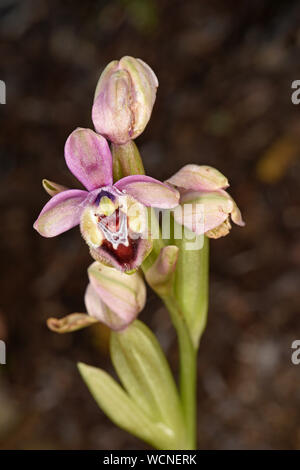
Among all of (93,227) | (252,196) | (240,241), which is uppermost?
(252,196)

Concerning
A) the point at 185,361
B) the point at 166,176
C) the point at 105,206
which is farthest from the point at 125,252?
the point at 166,176

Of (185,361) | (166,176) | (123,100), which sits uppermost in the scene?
(166,176)

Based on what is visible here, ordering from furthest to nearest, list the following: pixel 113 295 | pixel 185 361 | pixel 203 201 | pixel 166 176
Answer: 1. pixel 166 176
2. pixel 185 361
3. pixel 113 295
4. pixel 203 201

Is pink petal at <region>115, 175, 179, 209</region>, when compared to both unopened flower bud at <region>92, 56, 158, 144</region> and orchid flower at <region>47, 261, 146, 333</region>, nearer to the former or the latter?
unopened flower bud at <region>92, 56, 158, 144</region>

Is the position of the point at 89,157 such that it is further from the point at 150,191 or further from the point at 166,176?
the point at 166,176

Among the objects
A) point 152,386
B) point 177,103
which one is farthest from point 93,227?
point 177,103

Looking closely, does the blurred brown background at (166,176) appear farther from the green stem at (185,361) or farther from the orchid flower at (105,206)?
Result: the orchid flower at (105,206)
